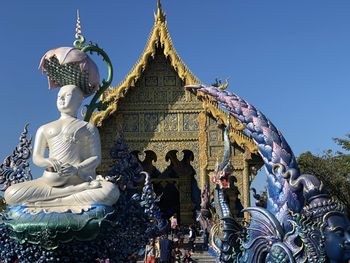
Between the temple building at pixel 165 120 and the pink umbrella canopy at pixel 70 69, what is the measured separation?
25.8 feet

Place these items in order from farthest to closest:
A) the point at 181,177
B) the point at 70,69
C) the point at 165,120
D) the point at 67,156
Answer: the point at 181,177 < the point at 165,120 < the point at 70,69 < the point at 67,156

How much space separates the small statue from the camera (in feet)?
23.4

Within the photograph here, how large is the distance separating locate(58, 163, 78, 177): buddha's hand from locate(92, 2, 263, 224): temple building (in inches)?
345

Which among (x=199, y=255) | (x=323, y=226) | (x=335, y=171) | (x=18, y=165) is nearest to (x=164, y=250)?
(x=199, y=255)


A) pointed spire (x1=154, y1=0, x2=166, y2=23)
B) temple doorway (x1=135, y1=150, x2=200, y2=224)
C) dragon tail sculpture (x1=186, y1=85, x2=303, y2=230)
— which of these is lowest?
dragon tail sculpture (x1=186, y1=85, x2=303, y2=230)

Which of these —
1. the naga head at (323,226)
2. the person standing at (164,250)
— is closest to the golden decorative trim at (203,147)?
the person standing at (164,250)

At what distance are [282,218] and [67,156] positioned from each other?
296 cm

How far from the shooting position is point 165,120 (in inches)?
663

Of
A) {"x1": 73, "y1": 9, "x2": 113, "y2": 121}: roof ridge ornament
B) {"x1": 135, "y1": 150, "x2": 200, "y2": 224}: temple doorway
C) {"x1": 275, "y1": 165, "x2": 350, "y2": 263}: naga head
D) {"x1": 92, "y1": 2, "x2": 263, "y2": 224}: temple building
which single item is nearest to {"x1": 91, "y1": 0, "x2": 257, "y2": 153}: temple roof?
{"x1": 92, "y1": 2, "x2": 263, "y2": 224}: temple building

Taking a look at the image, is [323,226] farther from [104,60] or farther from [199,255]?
[199,255]

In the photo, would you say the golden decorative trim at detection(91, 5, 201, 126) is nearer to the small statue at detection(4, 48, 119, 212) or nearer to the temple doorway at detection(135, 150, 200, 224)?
the temple doorway at detection(135, 150, 200, 224)

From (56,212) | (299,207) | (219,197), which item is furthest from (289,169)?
(56,212)

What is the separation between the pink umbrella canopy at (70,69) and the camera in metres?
7.99

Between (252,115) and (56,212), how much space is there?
2.54 metres
